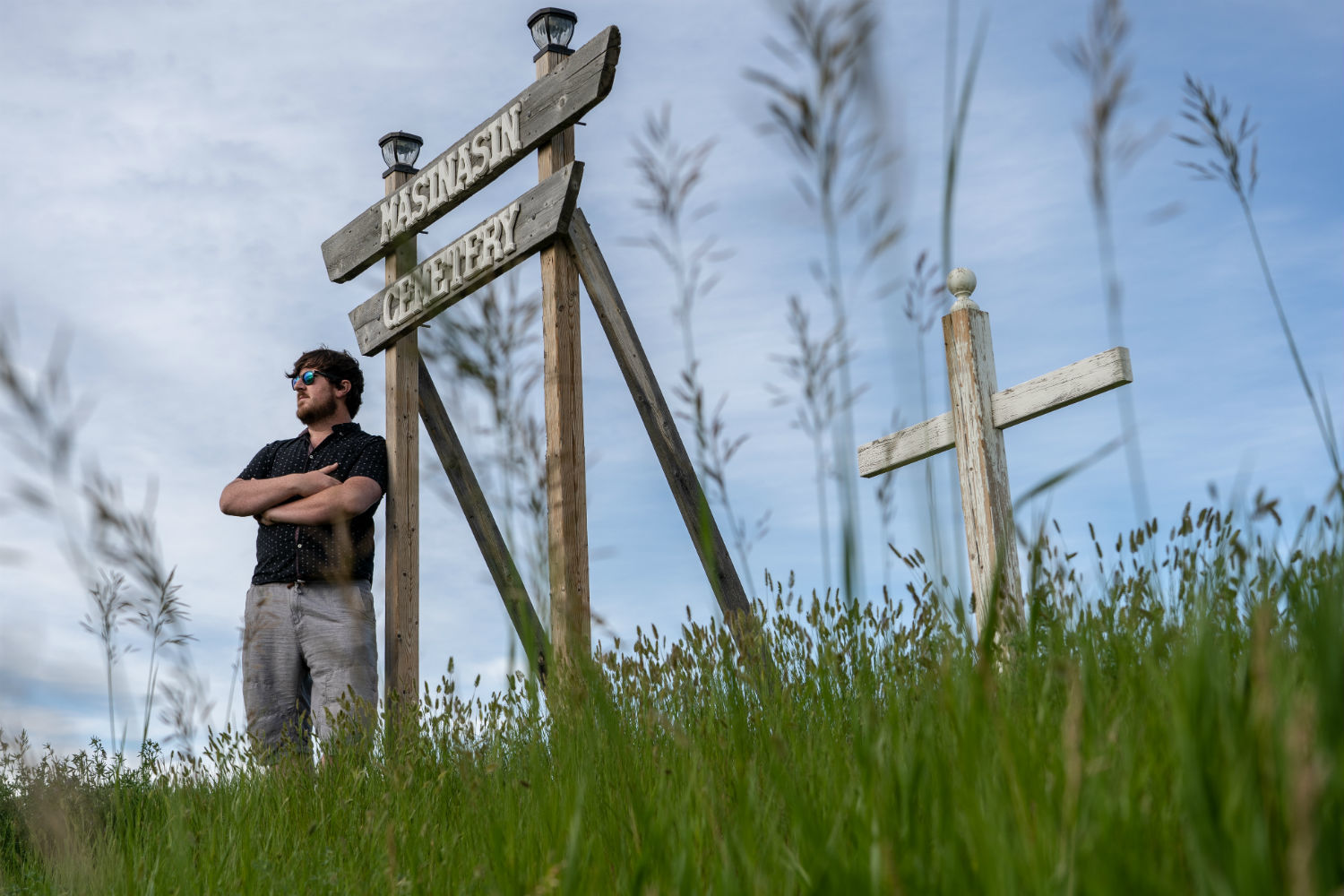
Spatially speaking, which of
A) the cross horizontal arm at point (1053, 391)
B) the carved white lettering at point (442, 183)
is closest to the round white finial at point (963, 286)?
the cross horizontal arm at point (1053, 391)

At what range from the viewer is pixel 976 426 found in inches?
224

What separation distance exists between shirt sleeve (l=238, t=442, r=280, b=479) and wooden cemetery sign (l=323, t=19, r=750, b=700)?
2.54 feet

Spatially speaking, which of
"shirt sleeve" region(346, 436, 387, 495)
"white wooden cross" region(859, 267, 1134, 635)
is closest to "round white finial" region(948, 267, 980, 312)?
"white wooden cross" region(859, 267, 1134, 635)

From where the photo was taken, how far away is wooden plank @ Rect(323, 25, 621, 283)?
5742 mm

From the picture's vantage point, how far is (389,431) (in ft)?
23.2

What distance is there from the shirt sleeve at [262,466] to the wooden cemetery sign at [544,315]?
0.78 meters

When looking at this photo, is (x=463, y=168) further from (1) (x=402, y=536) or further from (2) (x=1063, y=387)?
(2) (x=1063, y=387)

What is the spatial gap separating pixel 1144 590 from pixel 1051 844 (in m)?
1.98

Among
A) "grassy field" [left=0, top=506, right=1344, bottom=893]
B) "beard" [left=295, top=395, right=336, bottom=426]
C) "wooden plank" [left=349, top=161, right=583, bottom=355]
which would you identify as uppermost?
"wooden plank" [left=349, top=161, right=583, bottom=355]

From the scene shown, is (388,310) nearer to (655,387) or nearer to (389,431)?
(389,431)

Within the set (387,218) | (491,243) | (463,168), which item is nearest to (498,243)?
(491,243)

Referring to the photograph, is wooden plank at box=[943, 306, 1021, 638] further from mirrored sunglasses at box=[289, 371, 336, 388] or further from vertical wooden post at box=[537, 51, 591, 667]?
mirrored sunglasses at box=[289, 371, 336, 388]

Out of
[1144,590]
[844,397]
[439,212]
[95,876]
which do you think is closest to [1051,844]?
[844,397]

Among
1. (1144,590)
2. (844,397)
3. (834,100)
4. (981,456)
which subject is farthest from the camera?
(981,456)
